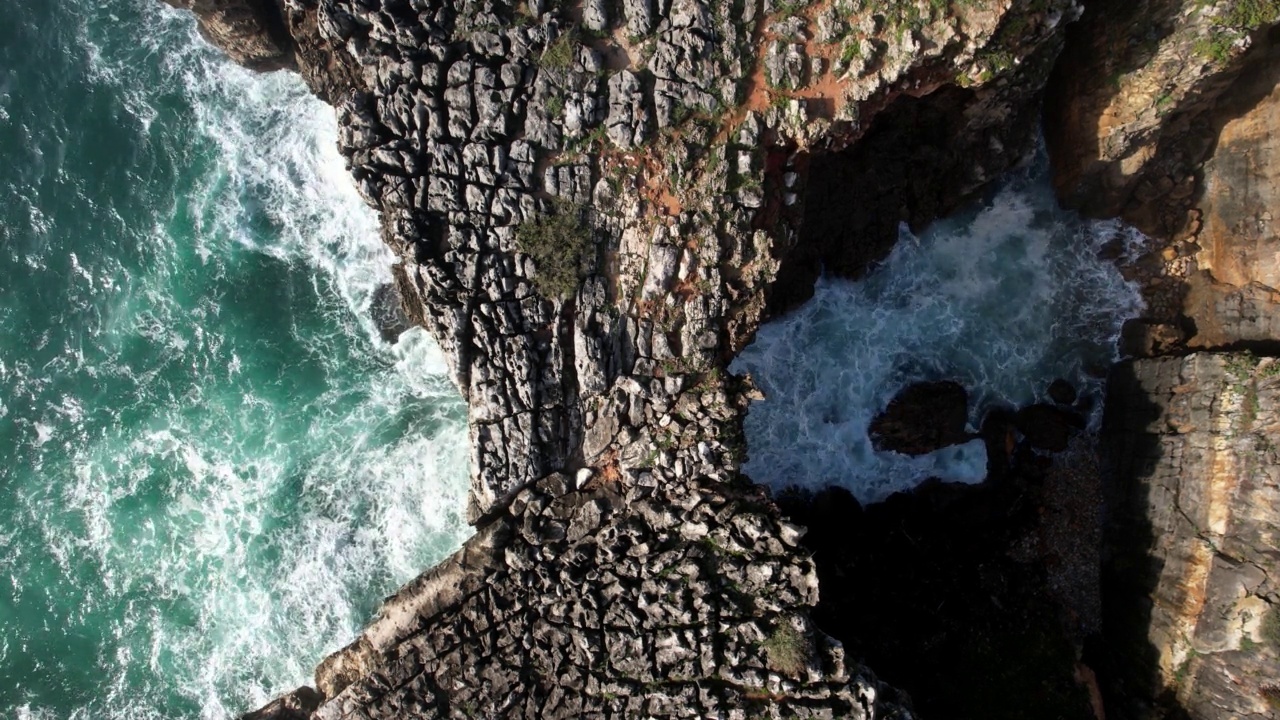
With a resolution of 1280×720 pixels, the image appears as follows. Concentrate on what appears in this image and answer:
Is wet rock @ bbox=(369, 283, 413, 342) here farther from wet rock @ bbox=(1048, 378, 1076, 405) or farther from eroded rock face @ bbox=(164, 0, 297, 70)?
wet rock @ bbox=(1048, 378, 1076, 405)

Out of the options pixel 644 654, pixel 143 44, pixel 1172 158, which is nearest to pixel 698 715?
pixel 644 654

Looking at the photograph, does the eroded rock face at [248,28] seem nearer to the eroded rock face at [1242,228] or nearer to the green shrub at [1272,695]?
the eroded rock face at [1242,228]

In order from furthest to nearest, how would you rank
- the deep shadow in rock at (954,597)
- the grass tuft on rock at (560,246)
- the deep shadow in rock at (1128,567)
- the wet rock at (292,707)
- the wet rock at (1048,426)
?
1. the wet rock at (1048,426)
2. the deep shadow in rock at (954,597)
3. the deep shadow in rock at (1128,567)
4. the wet rock at (292,707)
5. the grass tuft on rock at (560,246)

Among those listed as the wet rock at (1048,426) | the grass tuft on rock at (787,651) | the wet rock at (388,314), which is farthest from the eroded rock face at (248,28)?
the wet rock at (1048,426)

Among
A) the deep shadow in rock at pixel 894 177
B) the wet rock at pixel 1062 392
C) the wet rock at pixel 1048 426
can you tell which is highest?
the deep shadow in rock at pixel 894 177

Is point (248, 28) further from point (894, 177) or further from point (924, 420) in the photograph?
point (924, 420)

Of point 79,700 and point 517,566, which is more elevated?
point 517,566

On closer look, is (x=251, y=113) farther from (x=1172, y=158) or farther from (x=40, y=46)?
(x=1172, y=158)

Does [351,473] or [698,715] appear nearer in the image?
[698,715]
